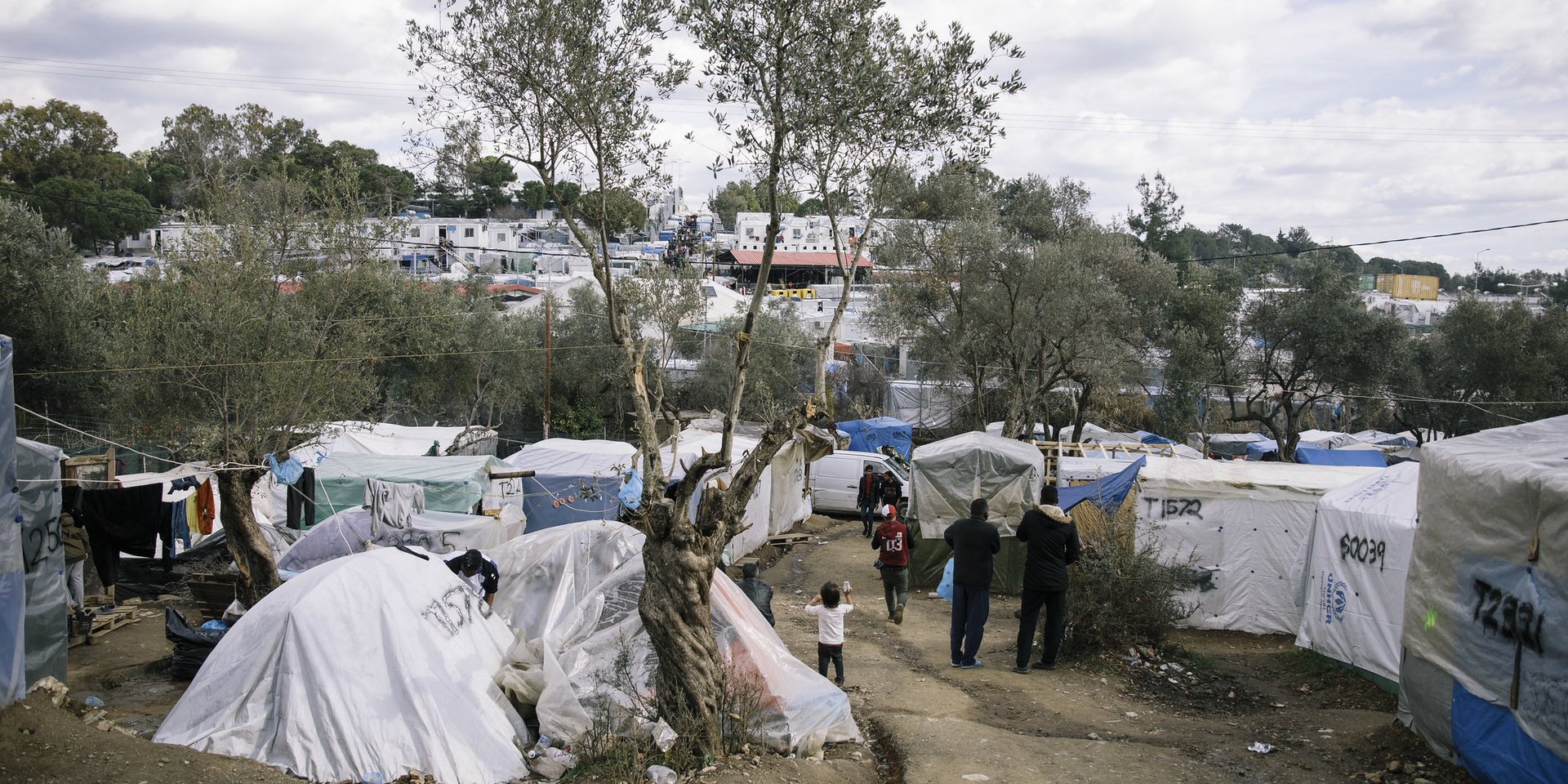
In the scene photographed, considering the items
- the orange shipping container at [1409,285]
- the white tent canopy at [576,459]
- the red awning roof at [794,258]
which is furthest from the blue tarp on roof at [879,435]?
the orange shipping container at [1409,285]

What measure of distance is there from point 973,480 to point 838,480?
7.59m

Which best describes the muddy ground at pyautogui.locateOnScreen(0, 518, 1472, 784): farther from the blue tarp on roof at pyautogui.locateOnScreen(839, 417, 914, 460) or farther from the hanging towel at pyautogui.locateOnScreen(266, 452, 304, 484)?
the blue tarp on roof at pyautogui.locateOnScreen(839, 417, 914, 460)

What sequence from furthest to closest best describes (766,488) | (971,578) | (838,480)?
(838,480) → (766,488) → (971,578)

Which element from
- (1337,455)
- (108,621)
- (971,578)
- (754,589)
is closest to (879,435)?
(1337,455)

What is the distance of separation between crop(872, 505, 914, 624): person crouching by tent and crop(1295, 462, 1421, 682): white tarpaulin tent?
4.18 metres

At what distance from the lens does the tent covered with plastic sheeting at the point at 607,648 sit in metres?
7.29

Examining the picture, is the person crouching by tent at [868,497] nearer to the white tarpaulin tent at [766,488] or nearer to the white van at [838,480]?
the white tarpaulin tent at [766,488]

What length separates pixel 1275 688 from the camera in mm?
9266

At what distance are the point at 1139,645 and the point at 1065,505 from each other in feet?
10.7

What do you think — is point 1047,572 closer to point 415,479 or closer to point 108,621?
point 415,479

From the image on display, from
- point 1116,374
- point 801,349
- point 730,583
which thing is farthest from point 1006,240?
point 730,583

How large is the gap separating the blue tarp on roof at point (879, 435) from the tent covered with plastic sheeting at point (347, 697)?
723 inches

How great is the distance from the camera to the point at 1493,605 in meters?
5.74

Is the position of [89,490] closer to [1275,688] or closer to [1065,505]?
[1065,505]
